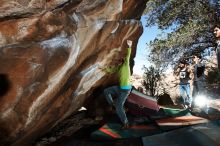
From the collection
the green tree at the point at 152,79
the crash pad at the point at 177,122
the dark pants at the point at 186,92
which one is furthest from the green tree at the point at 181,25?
the crash pad at the point at 177,122

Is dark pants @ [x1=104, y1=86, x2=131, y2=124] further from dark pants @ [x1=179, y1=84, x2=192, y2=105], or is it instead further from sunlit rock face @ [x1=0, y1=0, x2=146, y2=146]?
dark pants @ [x1=179, y1=84, x2=192, y2=105]

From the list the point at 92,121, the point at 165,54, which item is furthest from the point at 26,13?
the point at 165,54

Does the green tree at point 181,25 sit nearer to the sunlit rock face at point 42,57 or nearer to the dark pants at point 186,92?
the dark pants at point 186,92

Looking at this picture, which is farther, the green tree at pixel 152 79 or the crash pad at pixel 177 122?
the green tree at pixel 152 79

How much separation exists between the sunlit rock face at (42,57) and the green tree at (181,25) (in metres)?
6.77

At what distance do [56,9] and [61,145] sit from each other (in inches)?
130

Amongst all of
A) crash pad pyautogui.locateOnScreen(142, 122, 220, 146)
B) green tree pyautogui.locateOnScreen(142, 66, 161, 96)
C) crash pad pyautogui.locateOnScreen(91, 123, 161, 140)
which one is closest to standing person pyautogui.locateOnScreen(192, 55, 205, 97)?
crash pad pyautogui.locateOnScreen(142, 122, 220, 146)

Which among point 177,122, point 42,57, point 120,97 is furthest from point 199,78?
point 42,57

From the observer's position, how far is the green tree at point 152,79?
17.0 metres

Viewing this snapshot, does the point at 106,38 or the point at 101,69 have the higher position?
the point at 106,38

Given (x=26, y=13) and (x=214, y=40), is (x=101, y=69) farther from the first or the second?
(x=214, y=40)

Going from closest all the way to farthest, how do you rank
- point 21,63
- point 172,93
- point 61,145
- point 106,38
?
1. point 21,63
2. point 61,145
3. point 106,38
4. point 172,93

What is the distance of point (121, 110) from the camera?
811 centimetres

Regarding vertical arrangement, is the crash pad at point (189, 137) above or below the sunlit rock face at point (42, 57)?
below
